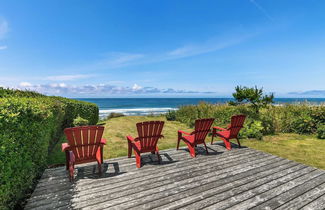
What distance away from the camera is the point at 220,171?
3.38 m

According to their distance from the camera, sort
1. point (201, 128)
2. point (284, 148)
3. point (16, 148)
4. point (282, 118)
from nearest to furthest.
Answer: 1. point (16, 148)
2. point (201, 128)
3. point (284, 148)
4. point (282, 118)

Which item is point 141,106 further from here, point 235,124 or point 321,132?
point 235,124

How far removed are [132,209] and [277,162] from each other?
3.70 m

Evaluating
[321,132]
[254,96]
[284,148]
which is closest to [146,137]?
[284,148]

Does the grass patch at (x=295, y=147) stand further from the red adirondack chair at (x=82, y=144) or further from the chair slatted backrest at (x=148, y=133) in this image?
the red adirondack chair at (x=82, y=144)

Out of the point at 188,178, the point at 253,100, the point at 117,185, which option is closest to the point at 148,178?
the point at 117,185

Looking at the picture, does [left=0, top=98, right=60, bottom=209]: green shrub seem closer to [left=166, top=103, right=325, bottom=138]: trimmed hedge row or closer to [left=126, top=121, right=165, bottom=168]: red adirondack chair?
[left=126, top=121, right=165, bottom=168]: red adirondack chair

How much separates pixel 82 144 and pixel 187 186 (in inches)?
85.0

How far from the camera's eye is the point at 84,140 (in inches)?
122

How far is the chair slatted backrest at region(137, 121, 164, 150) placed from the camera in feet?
11.9

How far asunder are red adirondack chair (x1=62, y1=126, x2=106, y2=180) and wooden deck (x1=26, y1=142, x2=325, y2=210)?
34 centimetres

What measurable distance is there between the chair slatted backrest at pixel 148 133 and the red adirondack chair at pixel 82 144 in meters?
0.89

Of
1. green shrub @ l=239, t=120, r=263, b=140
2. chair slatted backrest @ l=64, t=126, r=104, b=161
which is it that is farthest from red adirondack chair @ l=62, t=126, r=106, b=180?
green shrub @ l=239, t=120, r=263, b=140

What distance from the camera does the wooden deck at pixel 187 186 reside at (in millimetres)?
2355
